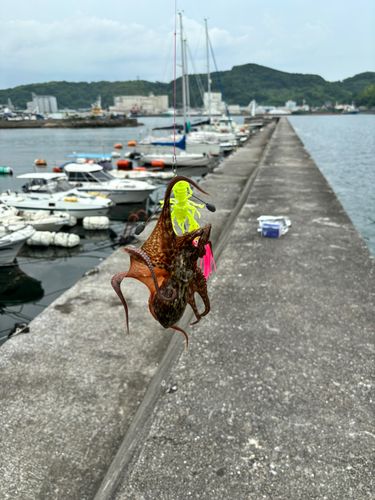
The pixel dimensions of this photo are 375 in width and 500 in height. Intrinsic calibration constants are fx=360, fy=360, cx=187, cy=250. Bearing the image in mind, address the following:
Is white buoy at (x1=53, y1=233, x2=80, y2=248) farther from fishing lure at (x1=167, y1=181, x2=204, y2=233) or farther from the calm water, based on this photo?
fishing lure at (x1=167, y1=181, x2=204, y2=233)

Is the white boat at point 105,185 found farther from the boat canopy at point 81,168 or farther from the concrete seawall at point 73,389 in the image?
the concrete seawall at point 73,389

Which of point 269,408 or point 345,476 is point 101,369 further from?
point 345,476

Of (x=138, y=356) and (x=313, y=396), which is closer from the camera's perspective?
(x=313, y=396)

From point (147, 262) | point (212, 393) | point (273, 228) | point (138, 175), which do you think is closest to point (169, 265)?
point (147, 262)

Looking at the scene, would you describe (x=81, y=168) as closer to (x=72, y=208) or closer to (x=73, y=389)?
(x=72, y=208)

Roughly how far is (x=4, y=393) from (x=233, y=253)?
641 centimetres

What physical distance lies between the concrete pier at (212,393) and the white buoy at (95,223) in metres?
10.6

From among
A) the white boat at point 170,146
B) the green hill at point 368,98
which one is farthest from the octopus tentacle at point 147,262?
the green hill at point 368,98

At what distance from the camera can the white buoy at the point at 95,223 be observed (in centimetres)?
1994

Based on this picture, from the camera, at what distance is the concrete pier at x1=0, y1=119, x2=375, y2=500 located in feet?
14.0

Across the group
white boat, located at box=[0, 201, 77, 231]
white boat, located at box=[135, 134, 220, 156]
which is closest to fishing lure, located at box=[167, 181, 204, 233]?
white boat, located at box=[0, 201, 77, 231]

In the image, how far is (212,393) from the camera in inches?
211

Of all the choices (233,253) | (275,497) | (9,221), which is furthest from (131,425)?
(9,221)

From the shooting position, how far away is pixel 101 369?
22.4 ft
